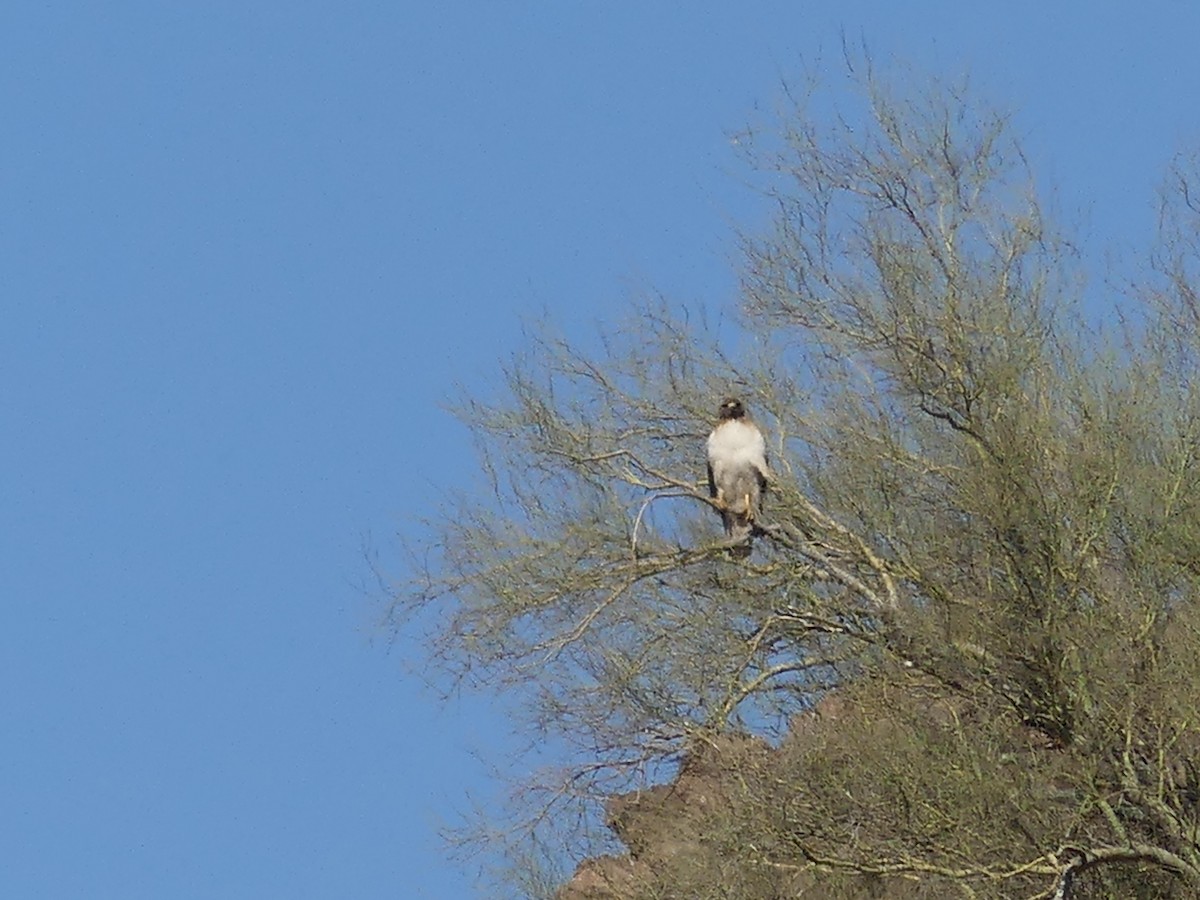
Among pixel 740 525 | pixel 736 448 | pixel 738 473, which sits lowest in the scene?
pixel 740 525

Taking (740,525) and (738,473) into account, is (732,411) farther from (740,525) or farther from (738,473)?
(740,525)

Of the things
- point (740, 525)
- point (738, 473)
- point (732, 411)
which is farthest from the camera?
point (732, 411)

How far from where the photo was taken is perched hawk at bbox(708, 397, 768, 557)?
51.7ft

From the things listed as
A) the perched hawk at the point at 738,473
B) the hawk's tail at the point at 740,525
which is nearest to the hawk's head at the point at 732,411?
the perched hawk at the point at 738,473

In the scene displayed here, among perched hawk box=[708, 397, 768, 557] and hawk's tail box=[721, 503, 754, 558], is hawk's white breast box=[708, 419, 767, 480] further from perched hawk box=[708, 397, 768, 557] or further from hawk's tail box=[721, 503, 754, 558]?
hawk's tail box=[721, 503, 754, 558]

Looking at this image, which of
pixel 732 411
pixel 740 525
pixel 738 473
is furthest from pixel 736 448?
pixel 740 525

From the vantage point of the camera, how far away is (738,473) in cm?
1602

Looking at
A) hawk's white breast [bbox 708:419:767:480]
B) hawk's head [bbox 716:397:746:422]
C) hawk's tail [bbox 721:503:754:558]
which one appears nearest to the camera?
hawk's tail [bbox 721:503:754:558]

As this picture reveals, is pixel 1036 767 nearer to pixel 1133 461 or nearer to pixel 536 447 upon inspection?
pixel 1133 461

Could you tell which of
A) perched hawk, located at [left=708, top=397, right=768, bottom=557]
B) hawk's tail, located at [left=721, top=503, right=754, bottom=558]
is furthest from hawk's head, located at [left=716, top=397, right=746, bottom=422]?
hawk's tail, located at [left=721, top=503, right=754, bottom=558]

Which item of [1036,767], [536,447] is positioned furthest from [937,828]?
[536,447]

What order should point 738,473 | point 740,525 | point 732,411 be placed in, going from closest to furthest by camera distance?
point 740,525 < point 738,473 < point 732,411

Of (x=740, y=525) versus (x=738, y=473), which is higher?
(x=738, y=473)

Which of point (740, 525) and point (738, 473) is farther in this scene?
point (738, 473)
